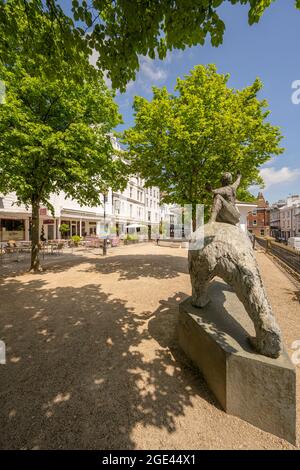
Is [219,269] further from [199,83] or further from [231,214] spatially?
[199,83]

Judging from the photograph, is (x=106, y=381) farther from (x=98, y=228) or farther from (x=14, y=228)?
(x=98, y=228)

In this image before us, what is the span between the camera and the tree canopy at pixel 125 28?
3.13 meters

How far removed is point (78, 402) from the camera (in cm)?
304

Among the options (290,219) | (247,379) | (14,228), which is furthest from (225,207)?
(290,219)

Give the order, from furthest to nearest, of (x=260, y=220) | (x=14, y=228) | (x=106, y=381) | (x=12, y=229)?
(x=260, y=220)
(x=14, y=228)
(x=12, y=229)
(x=106, y=381)

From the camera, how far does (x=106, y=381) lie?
347cm

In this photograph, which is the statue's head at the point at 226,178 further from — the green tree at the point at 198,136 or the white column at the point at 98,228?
the white column at the point at 98,228

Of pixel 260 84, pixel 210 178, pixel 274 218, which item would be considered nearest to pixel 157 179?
pixel 210 178

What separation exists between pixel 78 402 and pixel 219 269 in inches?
115

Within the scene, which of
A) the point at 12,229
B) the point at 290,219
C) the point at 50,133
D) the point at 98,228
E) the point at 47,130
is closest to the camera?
the point at 47,130

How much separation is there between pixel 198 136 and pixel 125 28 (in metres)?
6.00

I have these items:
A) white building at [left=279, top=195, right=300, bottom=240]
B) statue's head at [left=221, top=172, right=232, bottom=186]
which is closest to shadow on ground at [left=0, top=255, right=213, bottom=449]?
statue's head at [left=221, top=172, right=232, bottom=186]

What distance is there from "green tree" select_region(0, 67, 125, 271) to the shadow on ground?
225 inches

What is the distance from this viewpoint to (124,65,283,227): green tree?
29.7 feet
